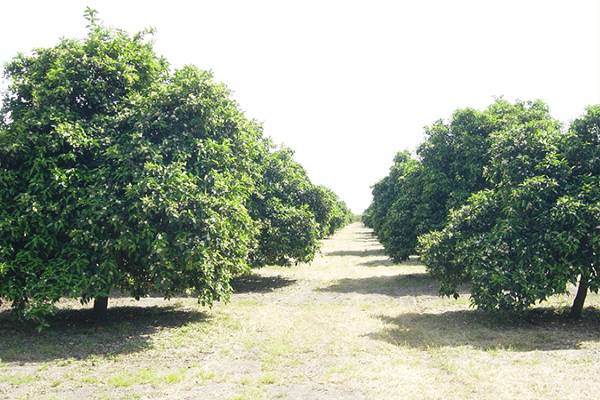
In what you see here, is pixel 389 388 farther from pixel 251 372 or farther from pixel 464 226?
pixel 464 226

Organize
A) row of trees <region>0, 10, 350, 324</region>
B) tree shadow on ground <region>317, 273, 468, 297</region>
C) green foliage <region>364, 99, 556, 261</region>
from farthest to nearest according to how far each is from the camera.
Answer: green foliage <region>364, 99, 556, 261</region>, tree shadow on ground <region>317, 273, 468, 297</region>, row of trees <region>0, 10, 350, 324</region>

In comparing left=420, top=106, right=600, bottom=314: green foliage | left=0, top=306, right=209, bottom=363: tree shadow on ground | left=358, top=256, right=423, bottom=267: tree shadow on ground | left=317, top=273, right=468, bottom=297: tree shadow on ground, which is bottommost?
left=0, top=306, right=209, bottom=363: tree shadow on ground

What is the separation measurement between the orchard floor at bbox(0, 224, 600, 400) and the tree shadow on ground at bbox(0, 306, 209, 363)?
53 millimetres

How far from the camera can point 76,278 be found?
1538cm

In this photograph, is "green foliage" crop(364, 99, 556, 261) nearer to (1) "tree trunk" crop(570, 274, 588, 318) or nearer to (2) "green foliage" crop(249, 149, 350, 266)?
(2) "green foliage" crop(249, 149, 350, 266)

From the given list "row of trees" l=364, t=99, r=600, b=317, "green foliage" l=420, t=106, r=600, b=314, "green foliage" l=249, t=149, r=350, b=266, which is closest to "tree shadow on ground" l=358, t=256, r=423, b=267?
"green foliage" l=249, t=149, r=350, b=266

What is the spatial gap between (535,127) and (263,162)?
1668 centimetres

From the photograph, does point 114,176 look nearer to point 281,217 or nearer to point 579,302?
point 281,217

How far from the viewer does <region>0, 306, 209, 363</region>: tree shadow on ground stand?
47.0 feet

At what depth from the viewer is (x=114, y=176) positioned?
53.6 ft

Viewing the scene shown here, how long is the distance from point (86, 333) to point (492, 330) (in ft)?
45.6

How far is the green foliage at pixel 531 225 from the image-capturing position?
16109 mm

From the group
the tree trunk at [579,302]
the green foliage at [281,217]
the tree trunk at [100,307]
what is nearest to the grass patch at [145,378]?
the tree trunk at [100,307]

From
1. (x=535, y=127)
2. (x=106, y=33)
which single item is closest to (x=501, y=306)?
(x=535, y=127)
